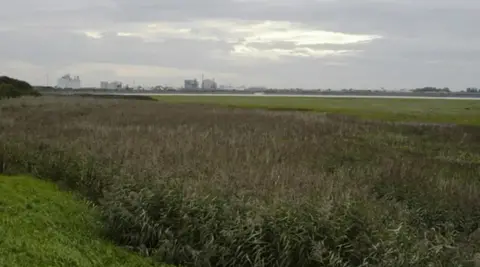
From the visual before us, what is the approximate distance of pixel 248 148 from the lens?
16.7 metres

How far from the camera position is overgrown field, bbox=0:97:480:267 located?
8797mm

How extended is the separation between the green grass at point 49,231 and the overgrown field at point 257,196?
0.51 meters

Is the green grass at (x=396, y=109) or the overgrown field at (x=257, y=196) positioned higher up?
the overgrown field at (x=257, y=196)

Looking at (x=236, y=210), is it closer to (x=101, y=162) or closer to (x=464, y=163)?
(x=101, y=162)

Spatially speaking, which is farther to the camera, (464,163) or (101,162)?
(464,163)

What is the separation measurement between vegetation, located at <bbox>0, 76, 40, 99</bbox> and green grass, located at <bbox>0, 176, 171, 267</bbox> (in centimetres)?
4440

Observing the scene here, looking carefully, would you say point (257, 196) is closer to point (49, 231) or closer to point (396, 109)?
point (49, 231)

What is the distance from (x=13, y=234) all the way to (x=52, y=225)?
1.34 meters

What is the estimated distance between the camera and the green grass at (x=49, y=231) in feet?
25.1

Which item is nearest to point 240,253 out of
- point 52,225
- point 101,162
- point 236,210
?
point 236,210

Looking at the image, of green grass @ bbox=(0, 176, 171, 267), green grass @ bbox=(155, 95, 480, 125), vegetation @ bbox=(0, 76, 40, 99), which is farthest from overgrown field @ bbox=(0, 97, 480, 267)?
vegetation @ bbox=(0, 76, 40, 99)

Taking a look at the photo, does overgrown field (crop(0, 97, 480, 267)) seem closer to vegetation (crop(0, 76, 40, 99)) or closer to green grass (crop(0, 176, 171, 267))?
green grass (crop(0, 176, 171, 267))

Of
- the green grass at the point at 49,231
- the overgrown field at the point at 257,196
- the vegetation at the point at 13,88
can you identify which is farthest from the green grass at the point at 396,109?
the green grass at the point at 49,231

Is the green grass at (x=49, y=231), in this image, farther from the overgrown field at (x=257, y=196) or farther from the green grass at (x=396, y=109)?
the green grass at (x=396, y=109)
